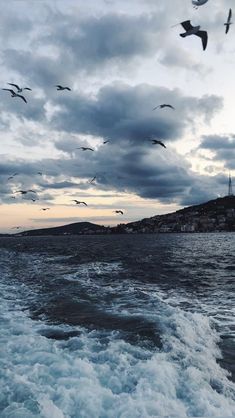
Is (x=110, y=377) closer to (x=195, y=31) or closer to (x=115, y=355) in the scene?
(x=115, y=355)

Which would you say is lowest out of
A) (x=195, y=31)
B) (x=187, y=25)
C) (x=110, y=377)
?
(x=110, y=377)

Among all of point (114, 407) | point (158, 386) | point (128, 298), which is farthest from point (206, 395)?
point (128, 298)

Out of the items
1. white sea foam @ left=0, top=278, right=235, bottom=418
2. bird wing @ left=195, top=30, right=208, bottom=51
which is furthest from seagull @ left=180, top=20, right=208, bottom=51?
white sea foam @ left=0, top=278, right=235, bottom=418

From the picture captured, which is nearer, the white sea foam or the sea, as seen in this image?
the white sea foam

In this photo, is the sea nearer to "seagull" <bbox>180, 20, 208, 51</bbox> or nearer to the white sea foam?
the white sea foam

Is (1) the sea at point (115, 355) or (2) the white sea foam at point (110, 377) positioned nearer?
(2) the white sea foam at point (110, 377)

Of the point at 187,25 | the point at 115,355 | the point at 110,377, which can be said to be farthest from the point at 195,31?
the point at 110,377

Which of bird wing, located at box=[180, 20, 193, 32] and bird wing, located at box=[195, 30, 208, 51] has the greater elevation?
bird wing, located at box=[180, 20, 193, 32]

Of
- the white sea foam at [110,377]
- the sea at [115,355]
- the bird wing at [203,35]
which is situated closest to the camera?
the white sea foam at [110,377]

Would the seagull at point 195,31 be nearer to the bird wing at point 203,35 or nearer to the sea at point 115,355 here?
the bird wing at point 203,35

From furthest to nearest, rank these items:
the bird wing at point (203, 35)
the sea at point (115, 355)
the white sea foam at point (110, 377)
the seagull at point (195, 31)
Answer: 1. the bird wing at point (203, 35)
2. the seagull at point (195, 31)
3. the sea at point (115, 355)
4. the white sea foam at point (110, 377)

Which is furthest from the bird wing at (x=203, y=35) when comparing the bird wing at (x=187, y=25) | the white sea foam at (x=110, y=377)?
the white sea foam at (x=110, y=377)

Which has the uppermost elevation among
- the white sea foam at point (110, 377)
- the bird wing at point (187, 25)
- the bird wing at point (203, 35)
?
the bird wing at point (187, 25)

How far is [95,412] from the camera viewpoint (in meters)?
8.08
